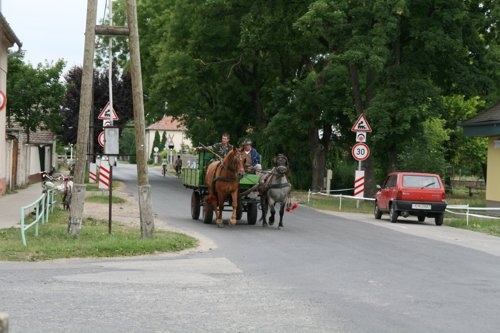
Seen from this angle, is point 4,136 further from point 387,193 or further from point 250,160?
point 387,193

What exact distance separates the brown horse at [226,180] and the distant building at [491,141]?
48.5ft

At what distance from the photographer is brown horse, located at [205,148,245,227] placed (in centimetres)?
2047

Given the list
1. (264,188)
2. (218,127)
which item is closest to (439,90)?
(264,188)

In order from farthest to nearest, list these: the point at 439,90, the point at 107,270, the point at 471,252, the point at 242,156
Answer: the point at 439,90 → the point at 242,156 → the point at 471,252 → the point at 107,270

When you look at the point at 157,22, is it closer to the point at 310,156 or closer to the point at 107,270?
the point at 310,156

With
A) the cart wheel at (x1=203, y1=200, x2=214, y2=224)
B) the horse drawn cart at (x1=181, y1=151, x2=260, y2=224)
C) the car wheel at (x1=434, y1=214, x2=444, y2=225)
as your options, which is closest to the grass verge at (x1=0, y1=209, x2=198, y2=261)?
the cart wheel at (x1=203, y1=200, x2=214, y2=224)

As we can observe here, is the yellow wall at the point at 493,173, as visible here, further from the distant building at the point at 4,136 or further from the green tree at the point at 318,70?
the distant building at the point at 4,136

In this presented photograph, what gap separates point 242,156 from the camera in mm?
20609

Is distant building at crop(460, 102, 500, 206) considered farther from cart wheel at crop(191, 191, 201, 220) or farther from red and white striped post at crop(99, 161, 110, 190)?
red and white striped post at crop(99, 161, 110, 190)

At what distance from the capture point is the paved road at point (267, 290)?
870 cm

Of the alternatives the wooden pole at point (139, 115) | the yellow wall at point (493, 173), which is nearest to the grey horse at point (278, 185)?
the wooden pole at point (139, 115)

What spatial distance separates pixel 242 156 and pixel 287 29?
20419 mm

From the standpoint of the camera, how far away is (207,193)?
74.3 ft

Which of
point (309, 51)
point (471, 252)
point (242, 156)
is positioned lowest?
point (471, 252)
